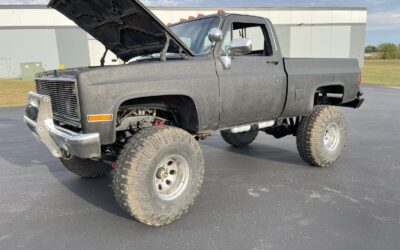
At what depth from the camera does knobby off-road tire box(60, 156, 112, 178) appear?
4496 millimetres

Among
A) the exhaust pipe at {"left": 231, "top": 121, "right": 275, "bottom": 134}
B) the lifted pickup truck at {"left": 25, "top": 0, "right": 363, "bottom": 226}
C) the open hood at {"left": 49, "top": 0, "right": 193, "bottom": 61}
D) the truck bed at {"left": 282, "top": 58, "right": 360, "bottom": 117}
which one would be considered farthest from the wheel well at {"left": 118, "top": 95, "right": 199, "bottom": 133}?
the truck bed at {"left": 282, "top": 58, "right": 360, "bottom": 117}

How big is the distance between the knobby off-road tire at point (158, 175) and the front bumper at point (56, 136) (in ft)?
1.11

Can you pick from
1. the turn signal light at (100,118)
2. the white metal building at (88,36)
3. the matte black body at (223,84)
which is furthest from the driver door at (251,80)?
the white metal building at (88,36)

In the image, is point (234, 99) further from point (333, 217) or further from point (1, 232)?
point (1, 232)

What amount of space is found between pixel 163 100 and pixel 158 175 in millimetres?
813

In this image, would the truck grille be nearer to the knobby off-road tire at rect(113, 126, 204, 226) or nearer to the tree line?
the knobby off-road tire at rect(113, 126, 204, 226)

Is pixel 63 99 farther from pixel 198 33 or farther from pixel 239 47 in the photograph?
pixel 239 47

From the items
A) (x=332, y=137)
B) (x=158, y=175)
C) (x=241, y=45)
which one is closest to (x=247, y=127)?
(x=241, y=45)

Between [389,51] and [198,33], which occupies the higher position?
[389,51]

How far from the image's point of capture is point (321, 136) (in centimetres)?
486

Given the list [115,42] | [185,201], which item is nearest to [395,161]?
[185,201]

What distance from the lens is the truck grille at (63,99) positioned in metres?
3.02

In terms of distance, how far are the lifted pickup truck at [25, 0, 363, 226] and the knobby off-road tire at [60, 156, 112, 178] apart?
0.01 metres

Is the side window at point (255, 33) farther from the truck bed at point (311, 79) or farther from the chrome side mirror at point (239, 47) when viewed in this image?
the chrome side mirror at point (239, 47)
